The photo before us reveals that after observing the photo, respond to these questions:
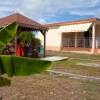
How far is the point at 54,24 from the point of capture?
136 ft

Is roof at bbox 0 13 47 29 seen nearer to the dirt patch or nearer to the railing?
the dirt patch

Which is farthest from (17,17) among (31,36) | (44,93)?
(44,93)

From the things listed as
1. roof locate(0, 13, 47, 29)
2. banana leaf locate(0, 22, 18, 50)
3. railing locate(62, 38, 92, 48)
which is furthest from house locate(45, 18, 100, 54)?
banana leaf locate(0, 22, 18, 50)

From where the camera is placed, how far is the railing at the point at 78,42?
36094mm

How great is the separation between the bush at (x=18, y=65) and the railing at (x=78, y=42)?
31.5m

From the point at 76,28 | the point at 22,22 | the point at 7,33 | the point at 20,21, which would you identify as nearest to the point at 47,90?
the point at 7,33

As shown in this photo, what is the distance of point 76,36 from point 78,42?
996 mm

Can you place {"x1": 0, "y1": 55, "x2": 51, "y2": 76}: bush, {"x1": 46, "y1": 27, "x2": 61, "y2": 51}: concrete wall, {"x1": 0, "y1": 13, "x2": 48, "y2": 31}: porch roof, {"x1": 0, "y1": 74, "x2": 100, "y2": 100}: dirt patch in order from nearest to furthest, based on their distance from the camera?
{"x1": 0, "y1": 55, "x2": 51, "y2": 76}: bush, {"x1": 0, "y1": 74, "x2": 100, "y2": 100}: dirt patch, {"x1": 0, "y1": 13, "x2": 48, "y2": 31}: porch roof, {"x1": 46, "y1": 27, "x2": 61, "y2": 51}: concrete wall

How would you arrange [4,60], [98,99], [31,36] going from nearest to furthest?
[4,60]
[98,99]
[31,36]

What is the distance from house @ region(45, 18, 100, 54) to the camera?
114 ft

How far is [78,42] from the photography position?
37.9 metres

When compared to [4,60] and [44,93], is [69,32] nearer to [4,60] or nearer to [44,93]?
[44,93]

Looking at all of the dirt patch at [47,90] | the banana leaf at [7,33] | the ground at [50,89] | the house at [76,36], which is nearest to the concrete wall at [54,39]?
the house at [76,36]

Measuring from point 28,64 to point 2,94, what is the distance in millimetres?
4164
